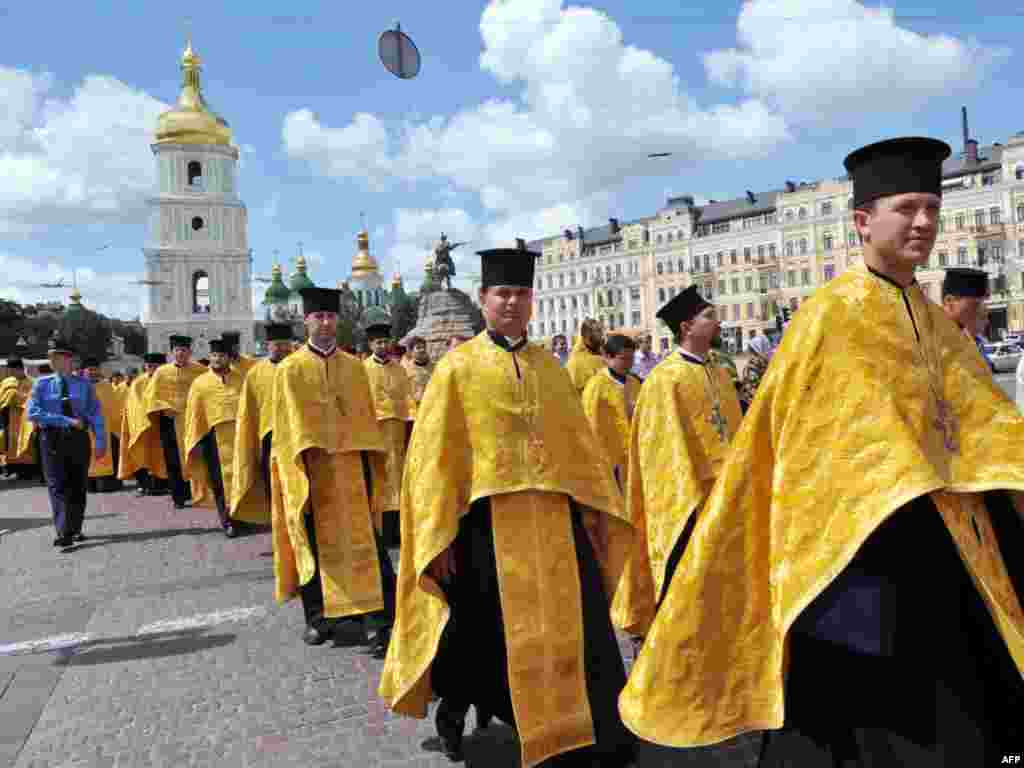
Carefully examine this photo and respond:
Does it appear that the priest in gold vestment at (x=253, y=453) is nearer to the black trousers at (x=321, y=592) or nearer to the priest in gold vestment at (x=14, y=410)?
the black trousers at (x=321, y=592)

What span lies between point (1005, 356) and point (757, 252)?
151 ft

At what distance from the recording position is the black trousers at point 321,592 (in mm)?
5895

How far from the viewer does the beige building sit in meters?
63.4

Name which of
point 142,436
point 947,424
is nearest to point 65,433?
point 142,436

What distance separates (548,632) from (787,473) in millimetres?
1548

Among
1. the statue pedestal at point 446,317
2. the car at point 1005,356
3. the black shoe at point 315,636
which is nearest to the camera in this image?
the black shoe at point 315,636

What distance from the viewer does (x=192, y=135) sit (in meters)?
71.8

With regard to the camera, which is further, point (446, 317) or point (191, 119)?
point (191, 119)

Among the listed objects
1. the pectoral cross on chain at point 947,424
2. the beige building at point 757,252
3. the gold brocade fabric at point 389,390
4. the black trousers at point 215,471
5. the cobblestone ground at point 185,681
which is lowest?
the cobblestone ground at point 185,681

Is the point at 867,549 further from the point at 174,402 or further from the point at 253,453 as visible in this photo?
the point at 174,402

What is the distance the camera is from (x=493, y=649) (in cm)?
391

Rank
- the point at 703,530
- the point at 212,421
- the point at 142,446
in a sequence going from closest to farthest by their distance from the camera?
1. the point at 703,530
2. the point at 212,421
3. the point at 142,446

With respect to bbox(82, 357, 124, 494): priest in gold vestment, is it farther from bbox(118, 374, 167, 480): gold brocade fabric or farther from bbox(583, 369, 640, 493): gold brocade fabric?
bbox(583, 369, 640, 493): gold brocade fabric

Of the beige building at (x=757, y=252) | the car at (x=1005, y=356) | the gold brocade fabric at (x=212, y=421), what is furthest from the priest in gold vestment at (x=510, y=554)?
the beige building at (x=757, y=252)
